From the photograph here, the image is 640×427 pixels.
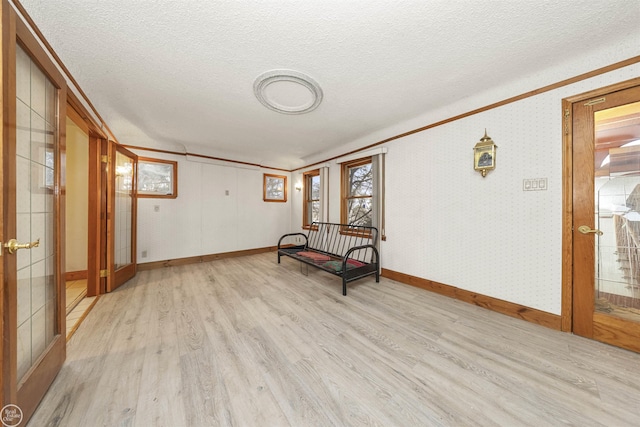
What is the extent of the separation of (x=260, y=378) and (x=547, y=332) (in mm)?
2533

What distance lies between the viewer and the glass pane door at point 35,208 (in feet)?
3.65

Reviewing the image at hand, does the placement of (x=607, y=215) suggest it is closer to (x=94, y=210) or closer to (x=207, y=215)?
(x=94, y=210)

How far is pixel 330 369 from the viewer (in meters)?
1.45

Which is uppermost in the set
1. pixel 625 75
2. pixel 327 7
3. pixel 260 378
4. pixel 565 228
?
pixel 327 7

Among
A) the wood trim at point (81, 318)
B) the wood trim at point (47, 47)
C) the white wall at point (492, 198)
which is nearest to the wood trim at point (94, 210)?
the wood trim at point (81, 318)

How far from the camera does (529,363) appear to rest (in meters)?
1.51

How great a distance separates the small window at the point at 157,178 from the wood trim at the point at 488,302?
4.53m

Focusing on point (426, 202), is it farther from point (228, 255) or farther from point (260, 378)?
point (228, 255)

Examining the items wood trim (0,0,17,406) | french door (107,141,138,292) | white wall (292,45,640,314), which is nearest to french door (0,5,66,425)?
wood trim (0,0,17,406)

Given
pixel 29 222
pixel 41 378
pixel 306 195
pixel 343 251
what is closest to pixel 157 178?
pixel 306 195

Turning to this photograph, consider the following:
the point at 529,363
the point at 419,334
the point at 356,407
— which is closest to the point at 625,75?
the point at 529,363

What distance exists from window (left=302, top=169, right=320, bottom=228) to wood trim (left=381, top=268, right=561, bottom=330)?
8.86 feet

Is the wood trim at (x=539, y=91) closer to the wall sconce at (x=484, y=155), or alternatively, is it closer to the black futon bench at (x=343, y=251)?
the wall sconce at (x=484, y=155)

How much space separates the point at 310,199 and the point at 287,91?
3.29 metres
